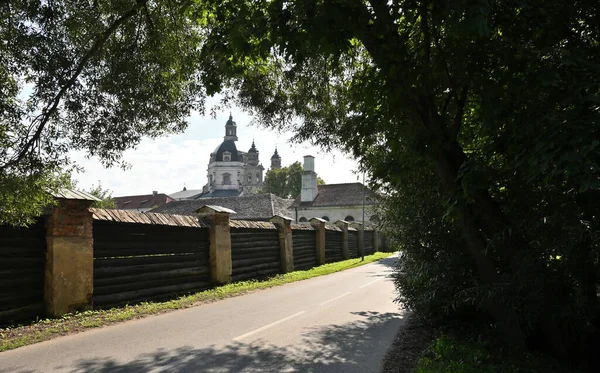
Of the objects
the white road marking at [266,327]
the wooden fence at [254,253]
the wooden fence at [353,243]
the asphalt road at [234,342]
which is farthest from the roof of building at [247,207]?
the white road marking at [266,327]

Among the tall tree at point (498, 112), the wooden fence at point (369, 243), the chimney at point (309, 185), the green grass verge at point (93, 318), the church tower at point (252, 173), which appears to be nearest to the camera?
the tall tree at point (498, 112)

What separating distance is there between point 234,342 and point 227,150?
335ft

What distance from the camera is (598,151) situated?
2.97m

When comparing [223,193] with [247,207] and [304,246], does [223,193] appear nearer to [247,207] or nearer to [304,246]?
[247,207]

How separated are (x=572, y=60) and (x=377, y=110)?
2.27m

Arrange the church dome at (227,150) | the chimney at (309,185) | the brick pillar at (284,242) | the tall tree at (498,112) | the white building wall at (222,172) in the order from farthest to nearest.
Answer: the church dome at (227,150) < the white building wall at (222,172) < the chimney at (309,185) < the brick pillar at (284,242) < the tall tree at (498,112)

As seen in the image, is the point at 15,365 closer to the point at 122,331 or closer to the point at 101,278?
the point at 122,331

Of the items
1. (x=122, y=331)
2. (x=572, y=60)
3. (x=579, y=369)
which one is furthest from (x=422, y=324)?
(x=572, y=60)

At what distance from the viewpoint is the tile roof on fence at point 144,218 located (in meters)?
9.38

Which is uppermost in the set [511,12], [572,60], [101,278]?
[511,12]

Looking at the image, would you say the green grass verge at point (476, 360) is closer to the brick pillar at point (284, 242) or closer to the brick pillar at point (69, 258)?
the brick pillar at point (69, 258)

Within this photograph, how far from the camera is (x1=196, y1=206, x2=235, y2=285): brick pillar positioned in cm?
1299

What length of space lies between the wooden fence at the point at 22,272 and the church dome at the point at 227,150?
323 feet

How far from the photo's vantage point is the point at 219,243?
43.1 ft
